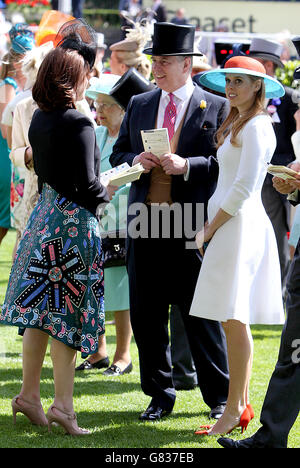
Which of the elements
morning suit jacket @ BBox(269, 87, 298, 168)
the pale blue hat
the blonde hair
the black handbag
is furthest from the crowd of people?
morning suit jacket @ BBox(269, 87, 298, 168)

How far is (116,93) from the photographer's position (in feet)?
19.4

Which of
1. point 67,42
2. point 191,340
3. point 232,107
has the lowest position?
point 191,340

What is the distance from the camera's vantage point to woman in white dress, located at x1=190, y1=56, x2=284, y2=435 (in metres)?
4.64

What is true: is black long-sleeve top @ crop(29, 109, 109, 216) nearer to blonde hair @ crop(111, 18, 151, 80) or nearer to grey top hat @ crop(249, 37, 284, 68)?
blonde hair @ crop(111, 18, 151, 80)

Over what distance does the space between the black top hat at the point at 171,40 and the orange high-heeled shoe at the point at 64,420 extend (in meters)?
1.99

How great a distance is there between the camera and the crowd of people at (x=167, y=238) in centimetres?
456

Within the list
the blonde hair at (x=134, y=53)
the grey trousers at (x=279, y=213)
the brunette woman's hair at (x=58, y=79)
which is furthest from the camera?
the grey trousers at (x=279, y=213)

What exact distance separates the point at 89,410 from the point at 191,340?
30.3 inches

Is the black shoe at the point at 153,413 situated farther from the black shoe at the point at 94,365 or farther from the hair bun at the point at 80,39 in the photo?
the hair bun at the point at 80,39

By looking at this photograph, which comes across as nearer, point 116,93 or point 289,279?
point 289,279

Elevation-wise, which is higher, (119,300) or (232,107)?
(232,107)

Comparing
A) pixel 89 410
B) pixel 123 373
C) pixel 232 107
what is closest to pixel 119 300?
pixel 123 373

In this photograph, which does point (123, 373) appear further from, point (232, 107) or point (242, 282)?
point (232, 107)

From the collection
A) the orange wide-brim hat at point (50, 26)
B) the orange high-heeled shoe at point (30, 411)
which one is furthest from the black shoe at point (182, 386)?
the orange wide-brim hat at point (50, 26)
